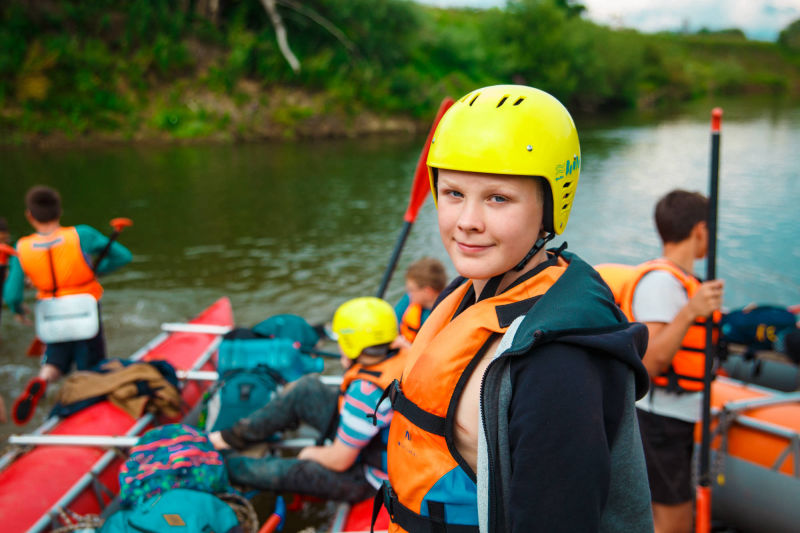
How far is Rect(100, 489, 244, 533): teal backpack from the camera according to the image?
8.65 ft

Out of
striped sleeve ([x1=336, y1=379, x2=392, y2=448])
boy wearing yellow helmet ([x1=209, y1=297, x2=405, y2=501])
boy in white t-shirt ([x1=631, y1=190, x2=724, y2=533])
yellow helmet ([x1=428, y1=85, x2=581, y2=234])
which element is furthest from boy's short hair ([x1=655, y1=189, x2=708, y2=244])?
yellow helmet ([x1=428, y1=85, x2=581, y2=234])

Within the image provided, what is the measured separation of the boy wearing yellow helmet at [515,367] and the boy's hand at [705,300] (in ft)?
4.87

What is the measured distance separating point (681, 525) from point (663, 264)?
136cm

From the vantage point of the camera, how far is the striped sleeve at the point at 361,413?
2795 millimetres

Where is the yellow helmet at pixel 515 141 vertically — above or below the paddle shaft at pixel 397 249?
above

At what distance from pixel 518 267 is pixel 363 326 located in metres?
1.76

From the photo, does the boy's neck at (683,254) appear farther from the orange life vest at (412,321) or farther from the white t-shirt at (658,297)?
the orange life vest at (412,321)

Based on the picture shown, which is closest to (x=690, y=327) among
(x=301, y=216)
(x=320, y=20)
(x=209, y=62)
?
(x=301, y=216)

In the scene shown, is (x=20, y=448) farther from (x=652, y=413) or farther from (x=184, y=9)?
(x=184, y=9)

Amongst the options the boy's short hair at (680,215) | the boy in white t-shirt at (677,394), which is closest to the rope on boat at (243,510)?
the boy in white t-shirt at (677,394)

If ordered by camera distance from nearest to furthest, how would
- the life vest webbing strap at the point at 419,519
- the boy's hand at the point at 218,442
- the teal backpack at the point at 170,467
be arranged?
the life vest webbing strap at the point at 419,519, the teal backpack at the point at 170,467, the boy's hand at the point at 218,442

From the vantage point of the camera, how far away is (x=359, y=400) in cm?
281

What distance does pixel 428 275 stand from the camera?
428cm

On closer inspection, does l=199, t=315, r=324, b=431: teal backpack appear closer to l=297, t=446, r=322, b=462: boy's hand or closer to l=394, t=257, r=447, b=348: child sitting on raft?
l=297, t=446, r=322, b=462: boy's hand
